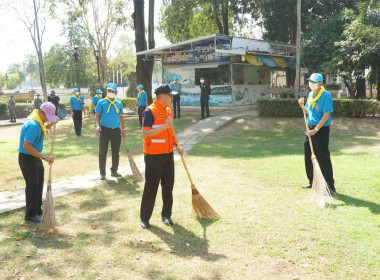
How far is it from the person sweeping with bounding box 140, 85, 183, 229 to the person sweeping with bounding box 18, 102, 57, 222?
1.41 metres

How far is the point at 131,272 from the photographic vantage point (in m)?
3.78

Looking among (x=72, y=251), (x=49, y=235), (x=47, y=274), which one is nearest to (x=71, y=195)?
(x=49, y=235)

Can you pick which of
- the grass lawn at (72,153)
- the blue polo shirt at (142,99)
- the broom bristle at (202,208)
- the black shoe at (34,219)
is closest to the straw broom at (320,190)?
the broom bristle at (202,208)

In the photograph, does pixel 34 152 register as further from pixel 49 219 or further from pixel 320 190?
pixel 320 190

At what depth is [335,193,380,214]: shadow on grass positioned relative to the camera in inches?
211

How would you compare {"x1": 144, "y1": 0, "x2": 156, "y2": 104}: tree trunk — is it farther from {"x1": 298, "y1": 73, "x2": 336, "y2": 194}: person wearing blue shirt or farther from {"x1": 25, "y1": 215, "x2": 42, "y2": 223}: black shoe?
{"x1": 25, "y1": 215, "x2": 42, "y2": 223}: black shoe

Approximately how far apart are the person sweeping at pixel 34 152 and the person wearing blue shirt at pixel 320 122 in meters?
4.15

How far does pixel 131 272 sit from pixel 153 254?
464 millimetres

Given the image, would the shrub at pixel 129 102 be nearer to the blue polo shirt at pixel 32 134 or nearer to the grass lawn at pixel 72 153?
the grass lawn at pixel 72 153

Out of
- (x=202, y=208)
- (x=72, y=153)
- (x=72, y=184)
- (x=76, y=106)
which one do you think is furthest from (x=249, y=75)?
(x=202, y=208)

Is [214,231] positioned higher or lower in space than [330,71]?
lower

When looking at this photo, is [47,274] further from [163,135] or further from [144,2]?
[144,2]

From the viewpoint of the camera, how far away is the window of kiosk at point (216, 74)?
20.0 m

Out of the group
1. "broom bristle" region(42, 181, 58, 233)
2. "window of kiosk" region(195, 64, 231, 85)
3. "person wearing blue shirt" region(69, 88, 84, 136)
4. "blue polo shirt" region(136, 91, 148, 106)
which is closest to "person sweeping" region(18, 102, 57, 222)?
"broom bristle" region(42, 181, 58, 233)
